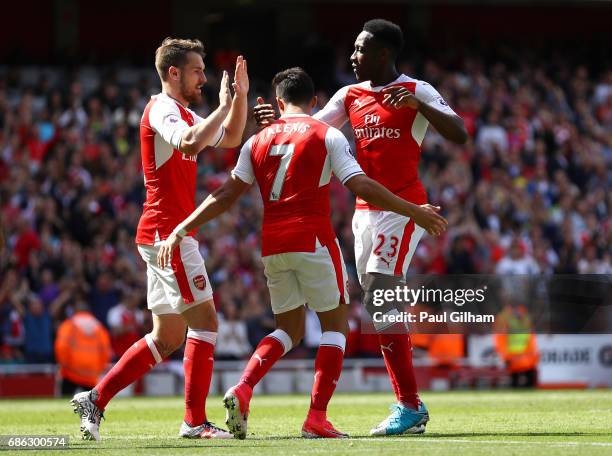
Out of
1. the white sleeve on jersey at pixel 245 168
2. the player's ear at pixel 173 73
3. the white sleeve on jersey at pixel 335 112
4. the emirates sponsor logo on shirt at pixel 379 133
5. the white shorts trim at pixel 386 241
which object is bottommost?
the white shorts trim at pixel 386 241

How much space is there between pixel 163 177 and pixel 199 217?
2.61 feet

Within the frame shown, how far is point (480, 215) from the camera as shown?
24.5 metres

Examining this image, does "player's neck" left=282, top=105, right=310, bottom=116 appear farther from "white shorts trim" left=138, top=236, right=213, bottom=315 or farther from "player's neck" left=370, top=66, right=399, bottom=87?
"white shorts trim" left=138, top=236, right=213, bottom=315

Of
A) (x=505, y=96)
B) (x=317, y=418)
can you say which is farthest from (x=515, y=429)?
(x=505, y=96)

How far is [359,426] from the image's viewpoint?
34.3 feet

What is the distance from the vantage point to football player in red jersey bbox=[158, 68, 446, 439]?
870 cm

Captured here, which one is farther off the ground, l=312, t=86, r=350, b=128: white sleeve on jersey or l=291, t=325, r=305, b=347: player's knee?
l=312, t=86, r=350, b=128: white sleeve on jersey

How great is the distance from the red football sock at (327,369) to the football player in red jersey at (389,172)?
1.77 ft

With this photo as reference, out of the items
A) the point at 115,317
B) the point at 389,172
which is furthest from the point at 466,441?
the point at 115,317

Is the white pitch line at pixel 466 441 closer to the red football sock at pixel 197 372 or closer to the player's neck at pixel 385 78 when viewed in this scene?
the red football sock at pixel 197 372

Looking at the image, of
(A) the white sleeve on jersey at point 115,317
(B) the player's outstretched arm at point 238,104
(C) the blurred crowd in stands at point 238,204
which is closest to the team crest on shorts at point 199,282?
(B) the player's outstretched arm at point 238,104

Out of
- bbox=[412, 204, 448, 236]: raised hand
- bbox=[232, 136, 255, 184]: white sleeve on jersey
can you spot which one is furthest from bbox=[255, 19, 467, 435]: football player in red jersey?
bbox=[412, 204, 448, 236]: raised hand

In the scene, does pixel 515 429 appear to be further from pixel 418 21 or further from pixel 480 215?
pixel 418 21

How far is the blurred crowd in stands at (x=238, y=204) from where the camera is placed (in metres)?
20.2
